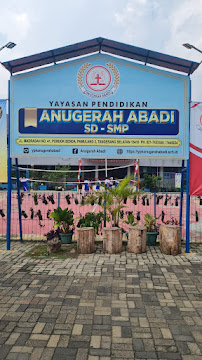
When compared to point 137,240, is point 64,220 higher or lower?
higher

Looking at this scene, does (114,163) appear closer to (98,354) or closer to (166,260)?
(166,260)

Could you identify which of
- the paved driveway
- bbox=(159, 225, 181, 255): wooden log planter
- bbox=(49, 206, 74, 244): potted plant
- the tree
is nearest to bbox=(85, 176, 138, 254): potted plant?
the paved driveway

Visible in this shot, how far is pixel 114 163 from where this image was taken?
34.8m

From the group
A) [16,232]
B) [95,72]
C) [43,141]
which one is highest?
[95,72]

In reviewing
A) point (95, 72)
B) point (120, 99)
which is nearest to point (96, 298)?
point (120, 99)

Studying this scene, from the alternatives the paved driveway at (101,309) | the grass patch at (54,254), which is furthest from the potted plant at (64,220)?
the paved driveway at (101,309)

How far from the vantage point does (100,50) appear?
6.97 m

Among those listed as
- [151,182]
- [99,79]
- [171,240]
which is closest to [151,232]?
[171,240]

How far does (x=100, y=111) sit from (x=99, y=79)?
0.82m

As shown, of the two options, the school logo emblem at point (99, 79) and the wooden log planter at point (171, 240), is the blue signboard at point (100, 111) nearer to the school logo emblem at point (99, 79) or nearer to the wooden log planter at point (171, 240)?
the school logo emblem at point (99, 79)

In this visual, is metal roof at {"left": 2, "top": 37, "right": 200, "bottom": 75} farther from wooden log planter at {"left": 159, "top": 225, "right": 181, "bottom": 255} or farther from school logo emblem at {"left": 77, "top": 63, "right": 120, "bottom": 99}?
wooden log planter at {"left": 159, "top": 225, "right": 181, "bottom": 255}

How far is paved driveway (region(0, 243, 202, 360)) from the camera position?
2.96 m

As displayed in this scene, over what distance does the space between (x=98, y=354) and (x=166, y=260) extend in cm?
357

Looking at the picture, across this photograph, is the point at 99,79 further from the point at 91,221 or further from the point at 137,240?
the point at 137,240
